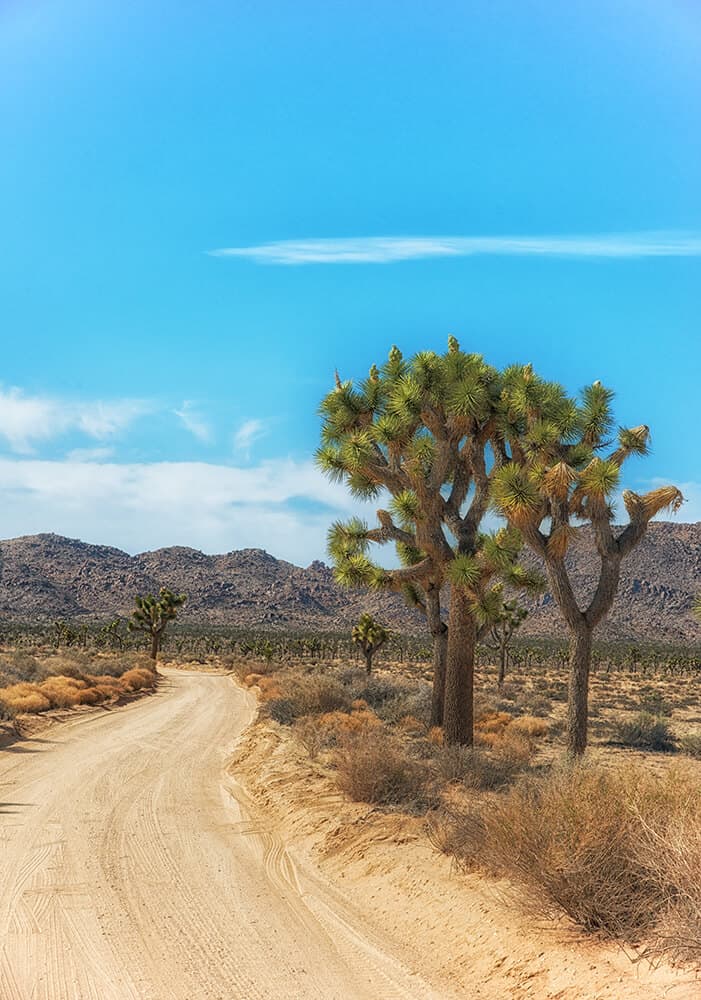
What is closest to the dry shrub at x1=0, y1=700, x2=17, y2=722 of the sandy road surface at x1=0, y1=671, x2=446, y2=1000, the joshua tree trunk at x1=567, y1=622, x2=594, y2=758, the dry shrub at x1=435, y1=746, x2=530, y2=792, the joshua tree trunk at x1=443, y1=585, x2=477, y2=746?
the sandy road surface at x1=0, y1=671, x2=446, y2=1000

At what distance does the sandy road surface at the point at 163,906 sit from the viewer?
569 cm

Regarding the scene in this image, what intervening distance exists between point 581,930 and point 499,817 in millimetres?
1262

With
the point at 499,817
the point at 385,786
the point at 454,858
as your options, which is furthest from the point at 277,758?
the point at 499,817

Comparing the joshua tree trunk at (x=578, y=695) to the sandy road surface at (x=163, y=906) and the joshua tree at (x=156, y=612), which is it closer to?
the sandy road surface at (x=163, y=906)

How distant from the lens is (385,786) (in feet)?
33.3

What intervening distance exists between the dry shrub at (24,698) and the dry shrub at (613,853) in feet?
57.4

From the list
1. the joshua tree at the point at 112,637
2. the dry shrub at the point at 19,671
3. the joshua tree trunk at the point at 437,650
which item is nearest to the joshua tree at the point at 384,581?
the joshua tree trunk at the point at 437,650

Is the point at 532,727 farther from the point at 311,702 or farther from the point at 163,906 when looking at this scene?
the point at 163,906

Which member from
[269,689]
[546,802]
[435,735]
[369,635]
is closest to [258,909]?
[546,802]

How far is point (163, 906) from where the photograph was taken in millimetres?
7223

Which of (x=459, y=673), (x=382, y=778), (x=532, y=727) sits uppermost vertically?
(x=459, y=673)

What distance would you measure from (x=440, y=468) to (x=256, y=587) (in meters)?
131

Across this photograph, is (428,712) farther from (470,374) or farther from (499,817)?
(499,817)

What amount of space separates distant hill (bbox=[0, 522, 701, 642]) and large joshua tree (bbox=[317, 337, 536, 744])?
79465 millimetres
